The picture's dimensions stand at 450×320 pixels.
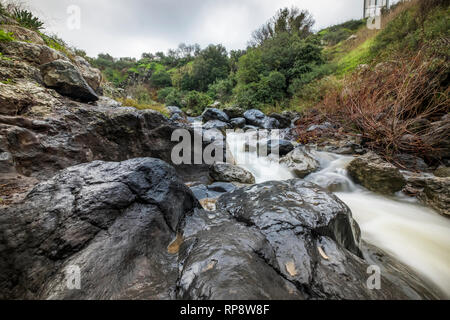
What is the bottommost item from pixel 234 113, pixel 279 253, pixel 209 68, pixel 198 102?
pixel 279 253

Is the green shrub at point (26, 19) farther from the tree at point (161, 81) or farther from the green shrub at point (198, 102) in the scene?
the tree at point (161, 81)

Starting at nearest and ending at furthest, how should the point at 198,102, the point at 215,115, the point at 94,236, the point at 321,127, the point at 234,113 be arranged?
the point at 94,236
the point at 321,127
the point at 215,115
the point at 234,113
the point at 198,102

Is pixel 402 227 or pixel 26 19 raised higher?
pixel 26 19

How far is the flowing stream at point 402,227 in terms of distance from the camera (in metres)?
1.87

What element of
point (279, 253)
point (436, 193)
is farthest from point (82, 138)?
point (436, 193)

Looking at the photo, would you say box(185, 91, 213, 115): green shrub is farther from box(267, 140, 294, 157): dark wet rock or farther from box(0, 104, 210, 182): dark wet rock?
box(0, 104, 210, 182): dark wet rock

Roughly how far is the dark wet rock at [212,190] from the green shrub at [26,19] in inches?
237

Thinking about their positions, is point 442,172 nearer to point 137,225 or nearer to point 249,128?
point 137,225

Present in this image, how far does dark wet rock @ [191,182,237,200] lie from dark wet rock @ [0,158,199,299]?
1233 millimetres

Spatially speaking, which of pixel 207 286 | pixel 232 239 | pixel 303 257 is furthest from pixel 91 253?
pixel 303 257

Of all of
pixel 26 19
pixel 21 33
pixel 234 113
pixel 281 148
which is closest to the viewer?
pixel 21 33

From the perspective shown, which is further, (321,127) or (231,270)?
(321,127)

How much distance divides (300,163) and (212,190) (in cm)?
265

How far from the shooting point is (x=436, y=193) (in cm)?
264
